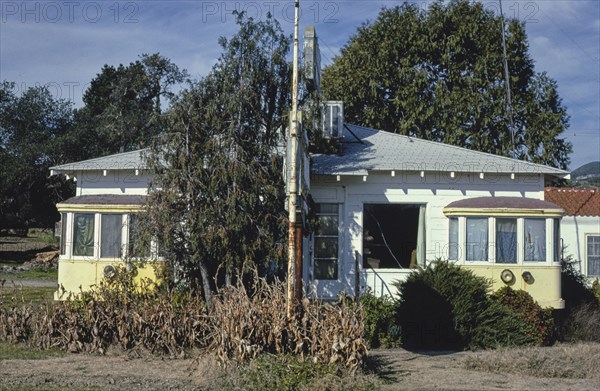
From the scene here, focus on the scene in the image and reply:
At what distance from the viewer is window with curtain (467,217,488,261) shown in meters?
16.1

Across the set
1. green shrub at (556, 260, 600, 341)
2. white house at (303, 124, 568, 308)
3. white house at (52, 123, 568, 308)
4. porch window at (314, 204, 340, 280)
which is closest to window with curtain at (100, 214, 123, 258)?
white house at (52, 123, 568, 308)

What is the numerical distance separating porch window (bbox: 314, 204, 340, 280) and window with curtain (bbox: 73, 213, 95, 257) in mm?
4823

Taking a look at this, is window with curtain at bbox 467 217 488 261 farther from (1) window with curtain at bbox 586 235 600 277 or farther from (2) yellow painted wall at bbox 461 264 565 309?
(1) window with curtain at bbox 586 235 600 277

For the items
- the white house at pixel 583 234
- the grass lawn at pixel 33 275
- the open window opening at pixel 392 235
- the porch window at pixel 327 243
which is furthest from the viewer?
the grass lawn at pixel 33 275

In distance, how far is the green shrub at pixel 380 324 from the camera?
1491 centimetres

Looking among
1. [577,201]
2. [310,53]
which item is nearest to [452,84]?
[577,201]

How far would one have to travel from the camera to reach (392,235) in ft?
57.0

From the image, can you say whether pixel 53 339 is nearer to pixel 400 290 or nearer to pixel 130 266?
pixel 130 266

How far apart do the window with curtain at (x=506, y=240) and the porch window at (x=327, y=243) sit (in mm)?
3437

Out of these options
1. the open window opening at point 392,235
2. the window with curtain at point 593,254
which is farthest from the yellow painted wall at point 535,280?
the window with curtain at point 593,254

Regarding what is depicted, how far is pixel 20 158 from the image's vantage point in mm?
37844

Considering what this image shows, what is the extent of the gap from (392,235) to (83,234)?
671cm

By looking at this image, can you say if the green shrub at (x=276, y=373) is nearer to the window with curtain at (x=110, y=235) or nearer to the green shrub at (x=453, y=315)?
the green shrub at (x=453, y=315)

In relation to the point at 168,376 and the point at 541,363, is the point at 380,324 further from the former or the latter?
the point at 168,376
